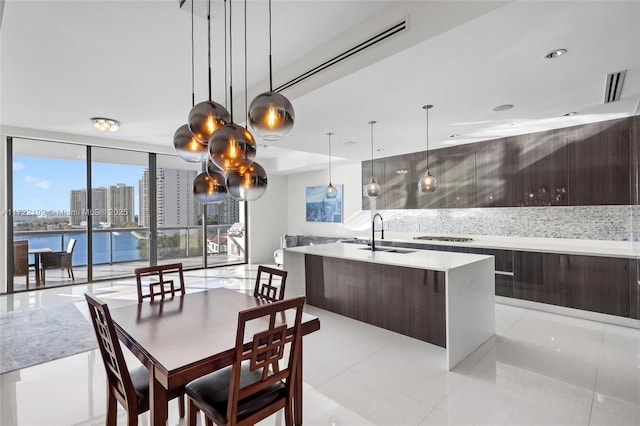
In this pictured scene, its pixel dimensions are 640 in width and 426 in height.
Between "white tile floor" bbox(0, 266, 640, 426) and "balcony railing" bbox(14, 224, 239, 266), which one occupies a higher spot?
"balcony railing" bbox(14, 224, 239, 266)

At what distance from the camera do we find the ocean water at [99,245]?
242 inches

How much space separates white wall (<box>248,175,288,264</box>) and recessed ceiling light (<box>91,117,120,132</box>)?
4084 millimetres

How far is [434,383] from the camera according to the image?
8.89 feet

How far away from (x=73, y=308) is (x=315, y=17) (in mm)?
5378

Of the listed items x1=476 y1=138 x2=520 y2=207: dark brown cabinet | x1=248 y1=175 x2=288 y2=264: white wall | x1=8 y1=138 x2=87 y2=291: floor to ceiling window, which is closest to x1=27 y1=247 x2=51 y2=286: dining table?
x1=8 y1=138 x2=87 y2=291: floor to ceiling window

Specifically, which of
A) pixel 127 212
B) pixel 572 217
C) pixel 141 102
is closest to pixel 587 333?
pixel 572 217

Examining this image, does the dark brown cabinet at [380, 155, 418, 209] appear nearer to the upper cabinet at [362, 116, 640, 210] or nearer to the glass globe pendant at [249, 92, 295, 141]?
the upper cabinet at [362, 116, 640, 210]

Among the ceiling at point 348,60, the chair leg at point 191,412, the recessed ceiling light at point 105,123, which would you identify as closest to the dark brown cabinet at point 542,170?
the ceiling at point 348,60

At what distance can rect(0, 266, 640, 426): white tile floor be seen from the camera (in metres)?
2.29

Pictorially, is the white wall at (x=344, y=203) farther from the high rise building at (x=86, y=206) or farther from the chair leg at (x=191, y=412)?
the chair leg at (x=191, y=412)

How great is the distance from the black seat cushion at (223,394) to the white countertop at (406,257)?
6.39 ft

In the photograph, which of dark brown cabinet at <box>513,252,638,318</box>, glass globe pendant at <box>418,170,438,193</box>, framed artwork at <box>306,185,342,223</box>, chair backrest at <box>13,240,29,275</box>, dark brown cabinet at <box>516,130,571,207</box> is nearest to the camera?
dark brown cabinet at <box>513,252,638,318</box>

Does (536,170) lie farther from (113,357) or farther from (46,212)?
(46,212)

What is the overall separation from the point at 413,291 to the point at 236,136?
287 centimetres
